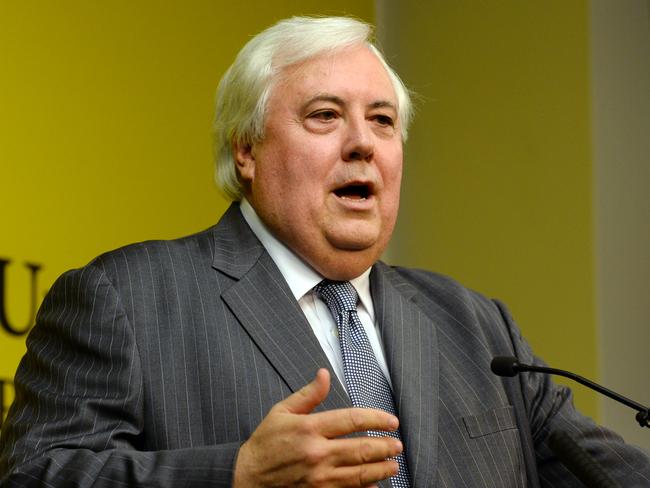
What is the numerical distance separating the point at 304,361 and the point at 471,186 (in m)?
2.23

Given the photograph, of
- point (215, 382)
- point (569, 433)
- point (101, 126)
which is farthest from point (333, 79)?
point (101, 126)

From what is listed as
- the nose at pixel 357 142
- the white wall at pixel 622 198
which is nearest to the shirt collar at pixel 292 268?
the nose at pixel 357 142

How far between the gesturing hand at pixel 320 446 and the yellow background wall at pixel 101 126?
1573mm

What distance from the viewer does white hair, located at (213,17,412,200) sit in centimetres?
224

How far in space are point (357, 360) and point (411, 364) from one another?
0.12m

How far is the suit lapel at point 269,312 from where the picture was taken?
1.94 m

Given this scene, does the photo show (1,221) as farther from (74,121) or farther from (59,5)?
(59,5)

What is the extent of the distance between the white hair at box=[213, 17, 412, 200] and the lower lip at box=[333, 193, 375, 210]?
228 millimetres

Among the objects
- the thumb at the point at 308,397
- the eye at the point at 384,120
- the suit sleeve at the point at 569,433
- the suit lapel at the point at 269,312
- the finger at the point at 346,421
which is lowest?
the suit sleeve at the point at 569,433

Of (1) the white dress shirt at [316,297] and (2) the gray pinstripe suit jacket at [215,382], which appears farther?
(1) the white dress shirt at [316,297]

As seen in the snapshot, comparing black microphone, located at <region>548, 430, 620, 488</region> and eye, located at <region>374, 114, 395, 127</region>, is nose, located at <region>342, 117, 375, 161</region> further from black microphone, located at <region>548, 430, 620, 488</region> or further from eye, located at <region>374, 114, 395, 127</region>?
black microphone, located at <region>548, 430, 620, 488</region>

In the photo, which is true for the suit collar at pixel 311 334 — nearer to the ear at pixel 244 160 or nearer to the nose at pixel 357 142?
the ear at pixel 244 160

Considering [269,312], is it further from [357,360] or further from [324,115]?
[324,115]

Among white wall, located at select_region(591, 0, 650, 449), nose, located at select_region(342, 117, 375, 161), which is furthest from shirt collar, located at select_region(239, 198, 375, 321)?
white wall, located at select_region(591, 0, 650, 449)
